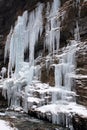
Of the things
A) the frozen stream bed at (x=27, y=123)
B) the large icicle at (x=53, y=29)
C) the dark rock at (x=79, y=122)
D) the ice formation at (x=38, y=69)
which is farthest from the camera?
the large icicle at (x=53, y=29)

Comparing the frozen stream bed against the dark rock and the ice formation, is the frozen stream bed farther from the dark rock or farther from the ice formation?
the dark rock

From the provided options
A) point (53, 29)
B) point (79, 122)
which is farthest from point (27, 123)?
point (53, 29)

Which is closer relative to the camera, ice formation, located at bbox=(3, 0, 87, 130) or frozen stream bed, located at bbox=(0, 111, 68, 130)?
frozen stream bed, located at bbox=(0, 111, 68, 130)

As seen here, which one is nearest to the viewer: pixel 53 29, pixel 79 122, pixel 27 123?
pixel 79 122

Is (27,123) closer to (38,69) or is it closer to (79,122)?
(79,122)

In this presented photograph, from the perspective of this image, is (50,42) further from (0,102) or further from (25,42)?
(0,102)

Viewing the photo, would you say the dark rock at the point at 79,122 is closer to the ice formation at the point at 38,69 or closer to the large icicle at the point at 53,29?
the ice formation at the point at 38,69

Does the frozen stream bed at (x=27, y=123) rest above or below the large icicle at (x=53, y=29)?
below

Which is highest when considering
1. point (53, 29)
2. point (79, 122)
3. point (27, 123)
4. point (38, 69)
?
point (53, 29)

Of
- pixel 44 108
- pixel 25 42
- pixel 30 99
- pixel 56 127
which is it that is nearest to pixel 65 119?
pixel 56 127

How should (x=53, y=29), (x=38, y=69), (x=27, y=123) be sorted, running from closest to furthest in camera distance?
1. (x=27, y=123)
2. (x=38, y=69)
3. (x=53, y=29)

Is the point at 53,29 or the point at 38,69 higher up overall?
the point at 53,29

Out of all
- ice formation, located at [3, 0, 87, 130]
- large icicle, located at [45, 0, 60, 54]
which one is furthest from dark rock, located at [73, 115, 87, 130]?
large icicle, located at [45, 0, 60, 54]

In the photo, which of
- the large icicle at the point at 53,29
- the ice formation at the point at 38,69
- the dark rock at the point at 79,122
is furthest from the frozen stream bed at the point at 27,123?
the large icicle at the point at 53,29
